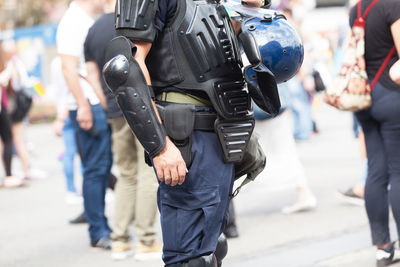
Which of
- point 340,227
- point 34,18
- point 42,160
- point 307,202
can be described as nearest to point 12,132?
point 42,160

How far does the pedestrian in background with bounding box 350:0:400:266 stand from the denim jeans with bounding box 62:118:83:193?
12.6 feet

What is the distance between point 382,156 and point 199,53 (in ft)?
6.55

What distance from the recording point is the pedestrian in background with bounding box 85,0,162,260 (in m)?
5.29

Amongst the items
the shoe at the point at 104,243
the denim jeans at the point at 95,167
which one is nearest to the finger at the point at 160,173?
the denim jeans at the point at 95,167

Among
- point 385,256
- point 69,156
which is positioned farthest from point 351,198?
point 69,156

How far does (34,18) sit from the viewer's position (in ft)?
113

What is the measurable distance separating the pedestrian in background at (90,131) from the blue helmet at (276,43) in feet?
8.52

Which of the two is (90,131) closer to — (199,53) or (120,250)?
(120,250)

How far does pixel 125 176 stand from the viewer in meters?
5.45

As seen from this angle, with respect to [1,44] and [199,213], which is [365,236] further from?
[1,44]

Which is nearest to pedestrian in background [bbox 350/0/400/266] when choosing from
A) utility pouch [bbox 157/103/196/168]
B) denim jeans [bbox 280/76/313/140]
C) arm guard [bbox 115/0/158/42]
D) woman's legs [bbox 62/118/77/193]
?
utility pouch [bbox 157/103/196/168]

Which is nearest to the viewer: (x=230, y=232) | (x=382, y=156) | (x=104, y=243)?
(x=382, y=156)

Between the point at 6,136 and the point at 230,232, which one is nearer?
the point at 230,232

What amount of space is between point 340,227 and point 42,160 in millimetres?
7282
